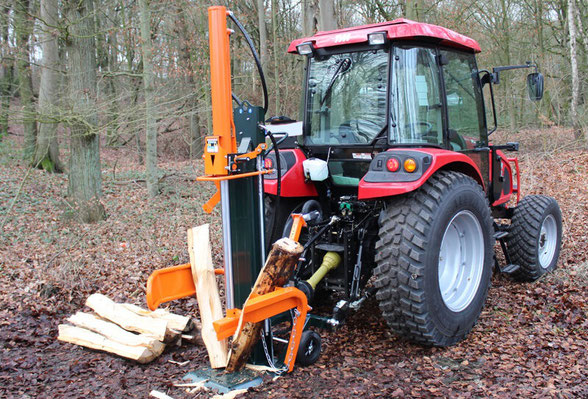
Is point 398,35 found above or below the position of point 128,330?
above

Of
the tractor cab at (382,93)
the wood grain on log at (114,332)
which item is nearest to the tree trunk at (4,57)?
the wood grain on log at (114,332)

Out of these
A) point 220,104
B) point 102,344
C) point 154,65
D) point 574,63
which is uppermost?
point 154,65

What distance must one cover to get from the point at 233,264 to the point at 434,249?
4.71 ft

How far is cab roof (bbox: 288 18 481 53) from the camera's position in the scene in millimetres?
4027

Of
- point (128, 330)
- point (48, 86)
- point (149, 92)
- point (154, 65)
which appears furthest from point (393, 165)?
point (154, 65)

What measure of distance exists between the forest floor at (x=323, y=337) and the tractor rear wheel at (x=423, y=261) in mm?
240

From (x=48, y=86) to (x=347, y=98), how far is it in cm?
831

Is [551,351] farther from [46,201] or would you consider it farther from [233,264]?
[46,201]

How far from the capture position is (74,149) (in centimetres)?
959

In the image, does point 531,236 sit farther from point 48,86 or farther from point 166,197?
point 48,86

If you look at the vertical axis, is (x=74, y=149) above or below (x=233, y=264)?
above

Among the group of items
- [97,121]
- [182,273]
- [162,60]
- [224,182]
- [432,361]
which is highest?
[162,60]

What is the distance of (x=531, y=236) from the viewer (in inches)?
217

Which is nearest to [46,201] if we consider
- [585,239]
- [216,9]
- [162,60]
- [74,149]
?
[74,149]
